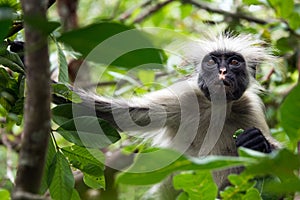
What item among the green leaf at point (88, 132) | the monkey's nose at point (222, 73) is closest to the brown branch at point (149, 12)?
the monkey's nose at point (222, 73)

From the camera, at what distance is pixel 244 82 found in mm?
4211

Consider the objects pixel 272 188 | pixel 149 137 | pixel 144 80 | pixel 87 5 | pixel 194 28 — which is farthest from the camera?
pixel 87 5

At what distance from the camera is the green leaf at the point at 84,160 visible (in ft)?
7.15

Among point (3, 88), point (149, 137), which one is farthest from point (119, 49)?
point (149, 137)

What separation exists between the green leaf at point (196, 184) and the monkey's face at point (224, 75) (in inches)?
89.0

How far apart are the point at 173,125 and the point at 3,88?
1.93 metres

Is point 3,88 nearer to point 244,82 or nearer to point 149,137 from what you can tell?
point 149,137

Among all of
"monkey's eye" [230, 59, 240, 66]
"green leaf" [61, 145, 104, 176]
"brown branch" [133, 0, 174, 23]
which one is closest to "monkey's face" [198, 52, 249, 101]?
"monkey's eye" [230, 59, 240, 66]

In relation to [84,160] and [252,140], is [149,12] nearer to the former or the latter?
[252,140]

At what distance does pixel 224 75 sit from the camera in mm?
3842

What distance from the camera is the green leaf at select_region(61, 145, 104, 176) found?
7.15 ft

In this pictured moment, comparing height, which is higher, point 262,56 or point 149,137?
point 262,56

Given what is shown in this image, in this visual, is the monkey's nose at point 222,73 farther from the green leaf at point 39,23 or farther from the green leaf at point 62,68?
the green leaf at point 39,23

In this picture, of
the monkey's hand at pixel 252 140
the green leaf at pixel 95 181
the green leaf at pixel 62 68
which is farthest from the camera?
the monkey's hand at pixel 252 140
